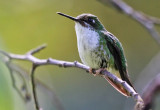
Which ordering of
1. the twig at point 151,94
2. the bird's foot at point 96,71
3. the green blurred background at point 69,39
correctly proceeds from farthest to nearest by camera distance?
the green blurred background at point 69,39
the bird's foot at point 96,71
the twig at point 151,94

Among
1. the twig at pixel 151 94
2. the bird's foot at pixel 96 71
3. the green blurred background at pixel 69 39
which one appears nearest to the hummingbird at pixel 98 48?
the bird's foot at pixel 96 71

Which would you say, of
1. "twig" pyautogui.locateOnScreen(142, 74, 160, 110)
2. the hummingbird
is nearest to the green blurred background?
the hummingbird

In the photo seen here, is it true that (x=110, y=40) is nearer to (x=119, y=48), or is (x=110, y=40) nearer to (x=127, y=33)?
(x=119, y=48)

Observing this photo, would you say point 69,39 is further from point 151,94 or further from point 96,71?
point 151,94

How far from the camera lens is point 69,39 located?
18.2 ft

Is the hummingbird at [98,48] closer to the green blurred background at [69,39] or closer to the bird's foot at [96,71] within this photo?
the bird's foot at [96,71]

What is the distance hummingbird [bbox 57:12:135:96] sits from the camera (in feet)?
6.80

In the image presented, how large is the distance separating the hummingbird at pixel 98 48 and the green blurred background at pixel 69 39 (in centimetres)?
245

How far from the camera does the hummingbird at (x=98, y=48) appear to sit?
207cm

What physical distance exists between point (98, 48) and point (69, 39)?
3.46 m

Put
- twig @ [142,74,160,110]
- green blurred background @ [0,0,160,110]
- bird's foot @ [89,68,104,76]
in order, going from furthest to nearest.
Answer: green blurred background @ [0,0,160,110] < bird's foot @ [89,68,104,76] < twig @ [142,74,160,110]

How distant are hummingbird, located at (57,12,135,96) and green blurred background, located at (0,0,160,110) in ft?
8.03

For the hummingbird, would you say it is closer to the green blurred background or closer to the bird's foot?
the bird's foot

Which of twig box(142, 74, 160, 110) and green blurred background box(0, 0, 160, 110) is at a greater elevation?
twig box(142, 74, 160, 110)
